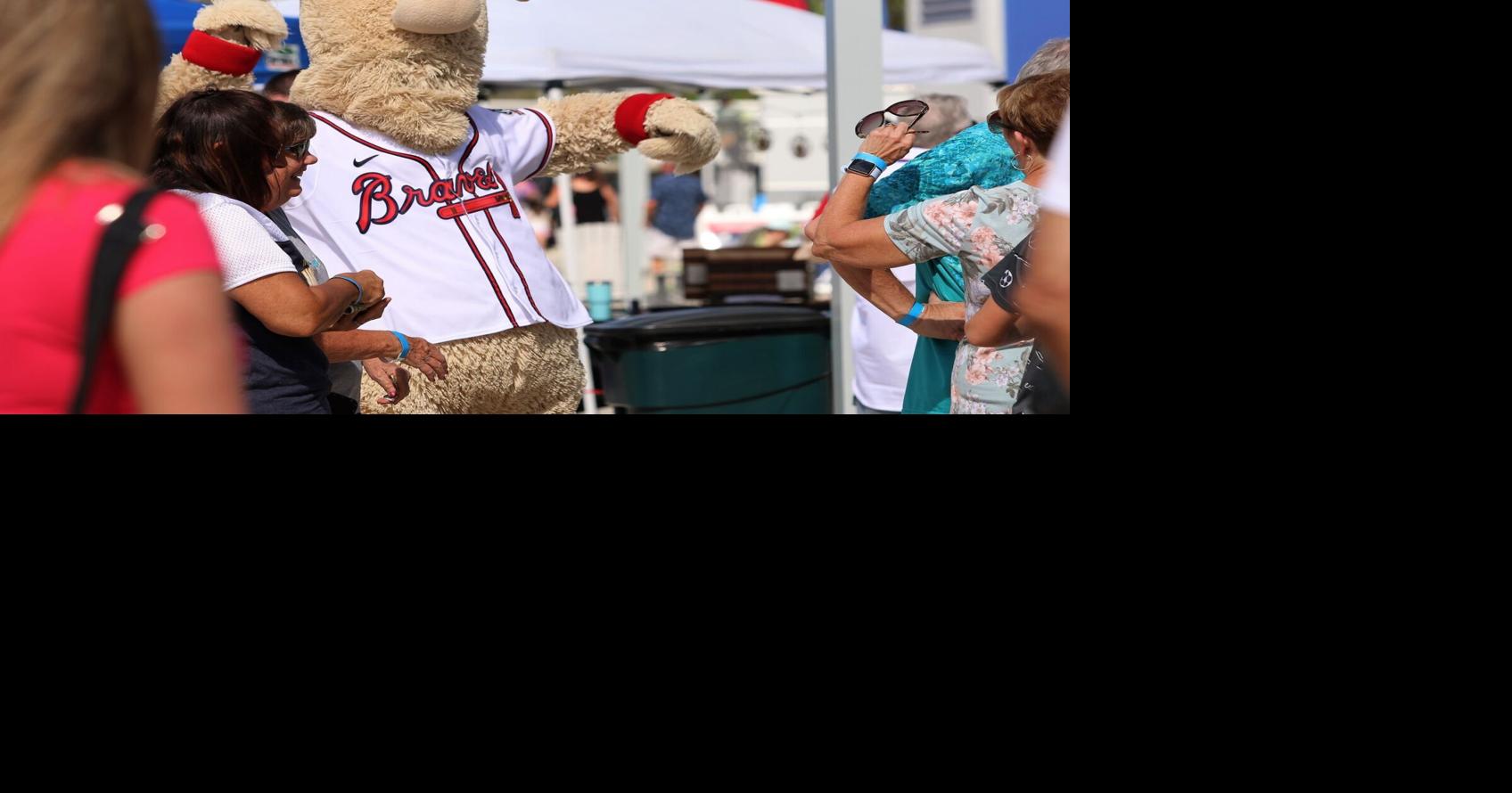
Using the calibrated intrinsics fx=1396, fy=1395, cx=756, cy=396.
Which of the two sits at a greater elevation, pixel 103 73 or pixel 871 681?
pixel 103 73

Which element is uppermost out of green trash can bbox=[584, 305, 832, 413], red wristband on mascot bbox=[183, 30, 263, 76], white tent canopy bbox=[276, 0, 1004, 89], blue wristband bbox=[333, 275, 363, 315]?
white tent canopy bbox=[276, 0, 1004, 89]

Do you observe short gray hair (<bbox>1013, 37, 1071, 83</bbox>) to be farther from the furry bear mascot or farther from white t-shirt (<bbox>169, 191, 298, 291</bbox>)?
white t-shirt (<bbox>169, 191, 298, 291</bbox>)

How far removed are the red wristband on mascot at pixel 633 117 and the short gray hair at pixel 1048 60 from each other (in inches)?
47.2

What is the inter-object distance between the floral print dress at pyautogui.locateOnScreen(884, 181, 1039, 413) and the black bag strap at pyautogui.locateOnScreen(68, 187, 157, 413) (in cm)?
134

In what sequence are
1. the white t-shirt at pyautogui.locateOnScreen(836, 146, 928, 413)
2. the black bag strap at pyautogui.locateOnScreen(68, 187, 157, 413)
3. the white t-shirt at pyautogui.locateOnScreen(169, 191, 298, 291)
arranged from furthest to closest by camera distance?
the white t-shirt at pyautogui.locateOnScreen(836, 146, 928, 413)
the white t-shirt at pyautogui.locateOnScreen(169, 191, 298, 291)
the black bag strap at pyautogui.locateOnScreen(68, 187, 157, 413)

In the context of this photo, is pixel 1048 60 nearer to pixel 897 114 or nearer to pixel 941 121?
pixel 897 114

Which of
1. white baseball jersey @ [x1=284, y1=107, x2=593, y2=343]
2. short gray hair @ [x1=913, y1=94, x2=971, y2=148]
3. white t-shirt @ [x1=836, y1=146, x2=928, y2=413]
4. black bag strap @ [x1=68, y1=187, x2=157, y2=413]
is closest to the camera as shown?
black bag strap @ [x1=68, y1=187, x2=157, y2=413]

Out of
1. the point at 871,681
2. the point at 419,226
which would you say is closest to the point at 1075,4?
the point at 871,681

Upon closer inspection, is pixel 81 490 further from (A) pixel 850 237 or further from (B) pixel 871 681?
(A) pixel 850 237

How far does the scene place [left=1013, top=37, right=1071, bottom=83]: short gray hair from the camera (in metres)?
2.32

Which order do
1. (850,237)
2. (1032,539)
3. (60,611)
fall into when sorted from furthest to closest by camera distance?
(850,237) → (60,611) → (1032,539)

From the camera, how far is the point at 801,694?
71.3 inches

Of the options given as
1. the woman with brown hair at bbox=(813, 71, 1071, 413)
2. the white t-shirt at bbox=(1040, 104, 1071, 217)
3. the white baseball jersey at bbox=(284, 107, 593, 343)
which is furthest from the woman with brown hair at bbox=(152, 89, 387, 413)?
the white t-shirt at bbox=(1040, 104, 1071, 217)

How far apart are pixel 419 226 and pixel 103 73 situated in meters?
1.66
